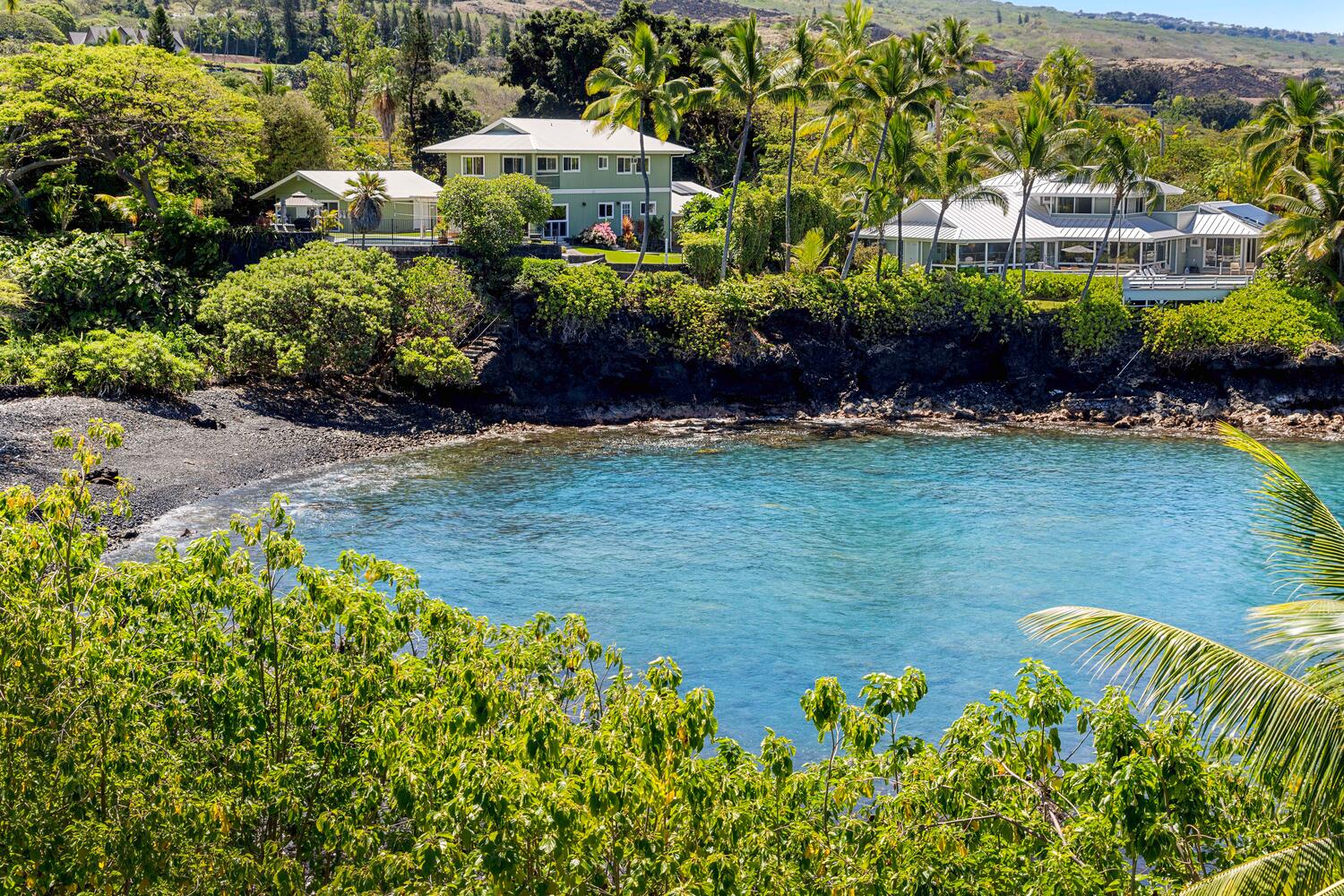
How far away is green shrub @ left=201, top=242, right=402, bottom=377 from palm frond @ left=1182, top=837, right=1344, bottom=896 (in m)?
43.9

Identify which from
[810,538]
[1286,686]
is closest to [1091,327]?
[810,538]

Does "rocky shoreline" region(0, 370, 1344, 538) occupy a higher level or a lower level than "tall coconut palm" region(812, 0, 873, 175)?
lower

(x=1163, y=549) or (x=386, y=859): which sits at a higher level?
(x=386, y=859)

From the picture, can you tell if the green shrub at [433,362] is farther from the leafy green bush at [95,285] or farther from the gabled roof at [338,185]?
the gabled roof at [338,185]

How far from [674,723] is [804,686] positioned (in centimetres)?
1585

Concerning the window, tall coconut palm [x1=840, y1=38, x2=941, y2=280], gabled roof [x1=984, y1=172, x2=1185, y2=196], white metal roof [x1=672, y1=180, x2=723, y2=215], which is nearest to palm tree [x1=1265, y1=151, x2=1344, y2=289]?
gabled roof [x1=984, y1=172, x2=1185, y2=196]

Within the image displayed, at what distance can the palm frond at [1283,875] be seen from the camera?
404 inches

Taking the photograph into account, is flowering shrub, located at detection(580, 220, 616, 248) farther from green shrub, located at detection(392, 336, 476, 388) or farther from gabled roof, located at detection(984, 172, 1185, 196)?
gabled roof, located at detection(984, 172, 1185, 196)

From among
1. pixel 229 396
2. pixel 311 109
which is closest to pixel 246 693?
pixel 229 396

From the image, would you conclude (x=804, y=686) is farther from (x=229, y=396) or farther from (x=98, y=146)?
(x=98, y=146)

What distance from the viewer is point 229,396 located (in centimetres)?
4950

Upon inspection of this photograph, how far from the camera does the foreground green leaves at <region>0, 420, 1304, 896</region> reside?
11.4 metres

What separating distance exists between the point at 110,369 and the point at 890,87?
33906 millimetres

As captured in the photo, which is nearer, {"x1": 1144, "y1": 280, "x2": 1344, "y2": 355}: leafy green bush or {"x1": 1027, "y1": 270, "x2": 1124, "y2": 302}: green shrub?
{"x1": 1144, "y1": 280, "x2": 1344, "y2": 355}: leafy green bush
